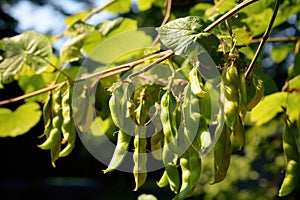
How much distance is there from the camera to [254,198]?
11.9ft

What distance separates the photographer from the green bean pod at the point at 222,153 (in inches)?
22.7

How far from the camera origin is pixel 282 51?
4.31 ft

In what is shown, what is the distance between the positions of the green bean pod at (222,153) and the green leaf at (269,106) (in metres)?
0.43

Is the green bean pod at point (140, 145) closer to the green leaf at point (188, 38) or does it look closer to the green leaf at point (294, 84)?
the green leaf at point (188, 38)

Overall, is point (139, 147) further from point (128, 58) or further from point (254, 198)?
point (254, 198)

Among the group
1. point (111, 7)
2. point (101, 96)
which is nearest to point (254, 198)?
point (111, 7)

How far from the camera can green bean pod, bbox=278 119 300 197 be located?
0.76 meters

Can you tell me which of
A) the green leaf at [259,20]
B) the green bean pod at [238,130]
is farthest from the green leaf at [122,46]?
the green bean pod at [238,130]

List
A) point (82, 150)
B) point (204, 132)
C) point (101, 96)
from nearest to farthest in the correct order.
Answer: point (204, 132) < point (101, 96) < point (82, 150)

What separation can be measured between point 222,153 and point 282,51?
802mm

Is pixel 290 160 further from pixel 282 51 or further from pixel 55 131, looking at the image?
pixel 282 51

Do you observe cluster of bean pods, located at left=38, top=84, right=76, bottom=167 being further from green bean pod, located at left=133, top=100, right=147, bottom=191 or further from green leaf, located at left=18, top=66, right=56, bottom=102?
green leaf, located at left=18, top=66, right=56, bottom=102

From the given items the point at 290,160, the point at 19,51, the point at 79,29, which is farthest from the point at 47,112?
the point at 290,160

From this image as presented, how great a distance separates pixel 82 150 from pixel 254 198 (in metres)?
6.41
